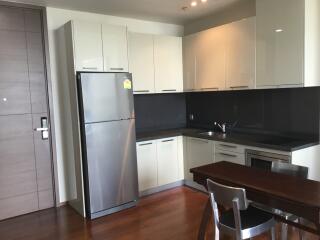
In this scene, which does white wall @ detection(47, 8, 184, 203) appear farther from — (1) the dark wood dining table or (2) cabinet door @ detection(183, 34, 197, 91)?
(1) the dark wood dining table

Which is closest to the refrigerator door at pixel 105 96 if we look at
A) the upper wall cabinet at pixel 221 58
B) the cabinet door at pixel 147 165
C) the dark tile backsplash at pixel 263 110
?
the cabinet door at pixel 147 165

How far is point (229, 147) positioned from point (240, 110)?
739 millimetres

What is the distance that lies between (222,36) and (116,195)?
2.52 m

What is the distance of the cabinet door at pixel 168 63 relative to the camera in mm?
4160

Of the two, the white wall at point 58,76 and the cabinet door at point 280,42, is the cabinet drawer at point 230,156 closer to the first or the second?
the cabinet door at point 280,42

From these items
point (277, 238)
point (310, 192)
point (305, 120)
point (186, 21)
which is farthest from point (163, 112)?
point (310, 192)

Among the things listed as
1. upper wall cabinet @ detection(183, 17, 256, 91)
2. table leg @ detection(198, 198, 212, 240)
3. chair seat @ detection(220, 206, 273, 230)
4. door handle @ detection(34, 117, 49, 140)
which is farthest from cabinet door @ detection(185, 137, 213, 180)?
door handle @ detection(34, 117, 49, 140)

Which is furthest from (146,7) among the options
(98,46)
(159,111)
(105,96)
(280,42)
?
(280,42)

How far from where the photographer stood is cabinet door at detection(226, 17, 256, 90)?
133 inches

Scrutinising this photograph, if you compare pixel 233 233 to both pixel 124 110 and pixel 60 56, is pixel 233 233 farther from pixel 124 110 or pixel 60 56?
pixel 60 56

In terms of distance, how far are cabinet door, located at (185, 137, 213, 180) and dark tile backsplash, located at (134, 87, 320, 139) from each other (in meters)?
0.58

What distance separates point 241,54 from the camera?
350cm

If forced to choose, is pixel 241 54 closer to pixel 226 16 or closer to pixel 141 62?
pixel 226 16

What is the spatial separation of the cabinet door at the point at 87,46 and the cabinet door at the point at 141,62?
628 millimetres
